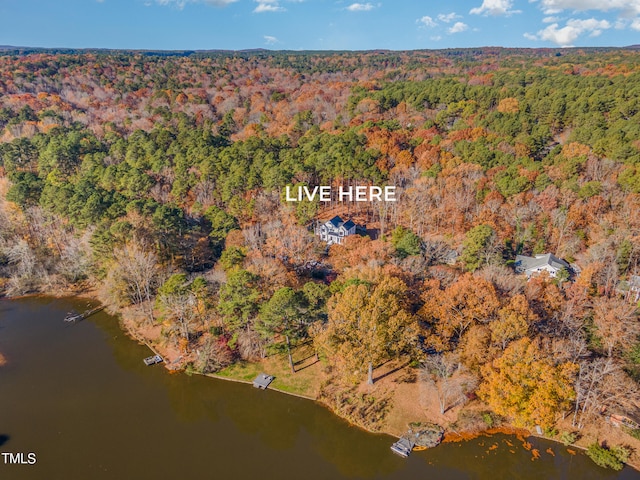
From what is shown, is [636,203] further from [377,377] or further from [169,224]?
[169,224]

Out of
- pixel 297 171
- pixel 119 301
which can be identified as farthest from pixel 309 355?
pixel 297 171

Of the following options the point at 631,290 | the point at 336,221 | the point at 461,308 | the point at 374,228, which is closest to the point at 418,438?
the point at 461,308

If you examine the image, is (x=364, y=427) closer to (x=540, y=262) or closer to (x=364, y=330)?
(x=364, y=330)

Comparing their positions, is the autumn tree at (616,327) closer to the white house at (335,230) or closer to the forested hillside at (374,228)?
the forested hillside at (374,228)

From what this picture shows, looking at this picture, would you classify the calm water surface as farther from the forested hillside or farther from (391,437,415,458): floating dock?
the forested hillside

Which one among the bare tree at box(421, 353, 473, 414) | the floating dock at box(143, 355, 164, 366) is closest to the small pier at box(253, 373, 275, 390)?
the floating dock at box(143, 355, 164, 366)

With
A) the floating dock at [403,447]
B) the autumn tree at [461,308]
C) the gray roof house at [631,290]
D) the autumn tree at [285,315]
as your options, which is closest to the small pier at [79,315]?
the autumn tree at [285,315]
